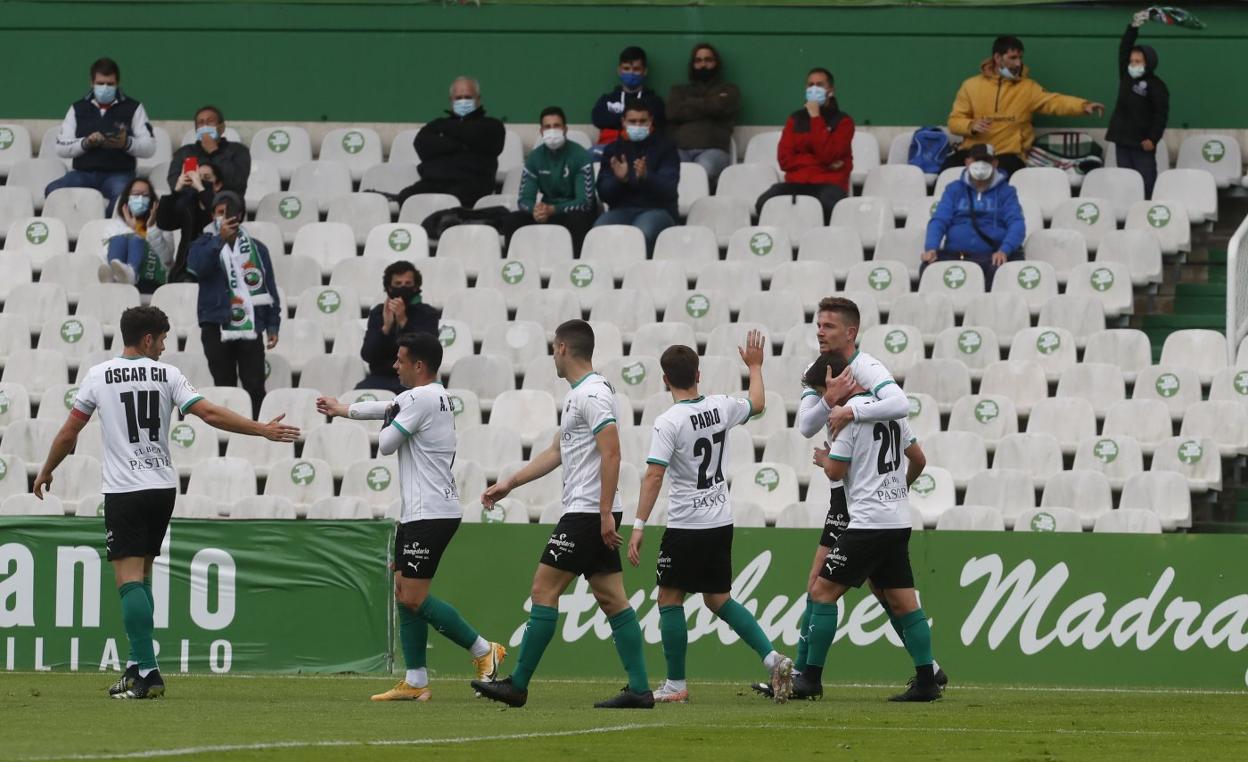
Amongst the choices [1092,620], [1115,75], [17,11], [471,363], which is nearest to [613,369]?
[471,363]

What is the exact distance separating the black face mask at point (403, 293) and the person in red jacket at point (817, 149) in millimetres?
4153

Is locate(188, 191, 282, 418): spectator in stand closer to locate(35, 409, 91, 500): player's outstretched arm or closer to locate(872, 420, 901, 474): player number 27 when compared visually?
locate(35, 409, 91, 500): player's outstretched arm

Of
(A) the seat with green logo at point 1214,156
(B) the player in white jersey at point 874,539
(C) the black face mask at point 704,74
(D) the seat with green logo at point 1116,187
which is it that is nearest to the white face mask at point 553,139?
(C) the black face mask at point 704,74

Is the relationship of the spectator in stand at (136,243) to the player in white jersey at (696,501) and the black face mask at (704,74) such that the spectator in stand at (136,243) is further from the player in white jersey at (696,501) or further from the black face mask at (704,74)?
the player in white jersey at (696,501)

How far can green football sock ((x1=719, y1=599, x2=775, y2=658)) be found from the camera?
10328mm

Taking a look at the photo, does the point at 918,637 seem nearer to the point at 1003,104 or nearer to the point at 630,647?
the point at 630,647

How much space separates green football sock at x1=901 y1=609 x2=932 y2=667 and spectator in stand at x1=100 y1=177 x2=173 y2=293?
874 centimetres

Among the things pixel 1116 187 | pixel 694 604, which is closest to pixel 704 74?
pixel 1116 187

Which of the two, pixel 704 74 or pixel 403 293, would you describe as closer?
pixel 403 293

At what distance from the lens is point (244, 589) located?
13.0 meters

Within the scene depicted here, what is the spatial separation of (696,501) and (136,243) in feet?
27.2

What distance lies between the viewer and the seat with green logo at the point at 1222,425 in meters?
14.5

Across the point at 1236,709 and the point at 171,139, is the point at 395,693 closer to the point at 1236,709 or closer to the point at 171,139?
the point at 1236,709

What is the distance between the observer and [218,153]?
1742cm
